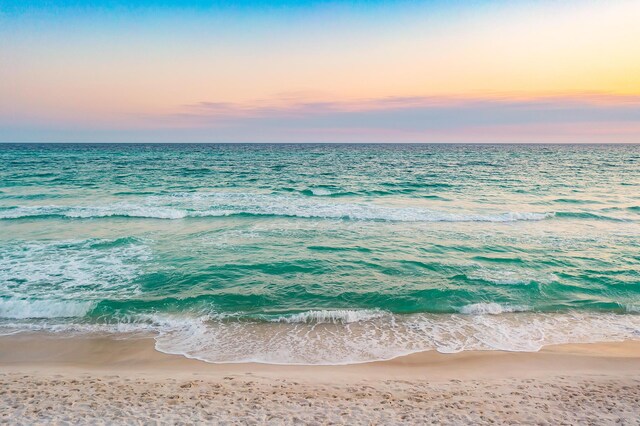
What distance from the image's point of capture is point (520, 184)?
3853 centimetres

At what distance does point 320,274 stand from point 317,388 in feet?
21.5

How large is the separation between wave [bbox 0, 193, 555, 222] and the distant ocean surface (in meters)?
0.14

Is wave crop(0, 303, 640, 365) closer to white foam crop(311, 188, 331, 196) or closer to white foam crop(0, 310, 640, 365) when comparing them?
white foam crop(0, 310, 640, 365)

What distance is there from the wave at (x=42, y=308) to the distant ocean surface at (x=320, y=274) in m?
0.04

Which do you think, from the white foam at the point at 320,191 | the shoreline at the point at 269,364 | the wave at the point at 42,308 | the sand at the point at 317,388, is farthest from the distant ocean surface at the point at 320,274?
the white foam at the point at 320,191

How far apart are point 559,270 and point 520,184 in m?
27.2

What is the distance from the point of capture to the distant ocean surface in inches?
384

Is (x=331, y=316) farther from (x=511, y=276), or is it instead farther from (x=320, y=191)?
(x=320, y=191)

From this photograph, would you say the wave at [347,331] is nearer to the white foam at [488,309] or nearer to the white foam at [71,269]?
the white foam at [488,309]

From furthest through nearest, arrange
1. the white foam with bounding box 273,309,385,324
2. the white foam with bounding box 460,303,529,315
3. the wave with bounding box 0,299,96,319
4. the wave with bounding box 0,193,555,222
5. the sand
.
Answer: the wave with bounding box 0,193,555,222, the white foam with bounding box 460,303,529,315, the wave with bounding box 0,299,96,319, the white foam with bounding box 273,309,385,324, the sand

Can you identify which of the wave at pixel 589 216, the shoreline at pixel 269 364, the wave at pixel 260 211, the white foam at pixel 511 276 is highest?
the wave at pixel 260 211

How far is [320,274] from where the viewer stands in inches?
537

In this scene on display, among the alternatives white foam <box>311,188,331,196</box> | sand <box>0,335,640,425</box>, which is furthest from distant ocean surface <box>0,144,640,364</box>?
white foam <box>311,188,331,196</box>

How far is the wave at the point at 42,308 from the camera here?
416 inches
